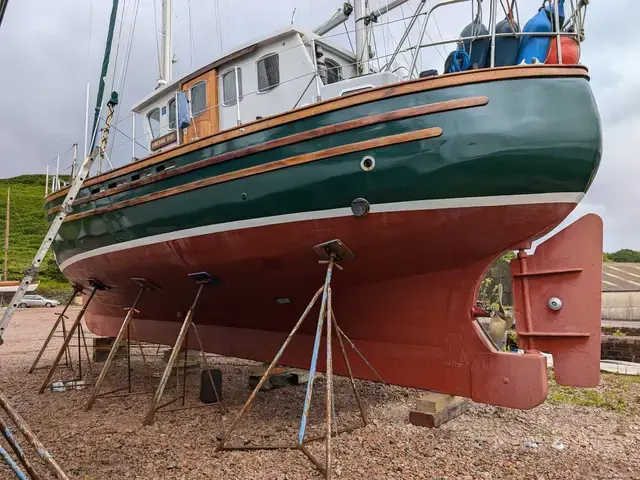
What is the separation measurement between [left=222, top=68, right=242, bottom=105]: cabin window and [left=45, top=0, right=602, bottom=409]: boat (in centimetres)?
19

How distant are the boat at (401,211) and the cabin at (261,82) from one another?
3 cm

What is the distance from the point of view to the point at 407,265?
4773 millimetres

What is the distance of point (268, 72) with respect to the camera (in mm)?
6184

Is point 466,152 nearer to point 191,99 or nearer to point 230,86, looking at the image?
point 230,86

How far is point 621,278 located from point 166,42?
64.7 feet

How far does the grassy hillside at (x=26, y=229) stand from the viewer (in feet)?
112

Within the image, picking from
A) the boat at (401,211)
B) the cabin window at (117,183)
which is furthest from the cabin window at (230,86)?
the cabin window at (117,183)

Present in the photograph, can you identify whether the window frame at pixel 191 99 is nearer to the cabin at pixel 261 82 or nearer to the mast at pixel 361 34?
the cabin at pixel 261 82

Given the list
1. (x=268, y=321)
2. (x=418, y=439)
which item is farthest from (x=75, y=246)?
(x=418, y=439)

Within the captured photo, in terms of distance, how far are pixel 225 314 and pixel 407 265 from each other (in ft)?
8.91

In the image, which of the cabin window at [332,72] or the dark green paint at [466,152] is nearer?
the dark green paint at [466,152]

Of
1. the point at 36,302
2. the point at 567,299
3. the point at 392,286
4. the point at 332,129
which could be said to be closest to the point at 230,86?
the point at 332,129

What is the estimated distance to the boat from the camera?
4.13 metres

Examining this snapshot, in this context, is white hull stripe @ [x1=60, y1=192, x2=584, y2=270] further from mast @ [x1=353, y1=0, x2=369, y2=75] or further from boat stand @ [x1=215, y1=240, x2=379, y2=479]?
mast @ [x1=353, y1=0, x2=369, y2=75]
